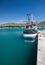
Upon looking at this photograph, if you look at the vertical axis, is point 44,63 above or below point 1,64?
above

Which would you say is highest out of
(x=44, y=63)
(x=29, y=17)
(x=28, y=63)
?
(x=29, y=17)

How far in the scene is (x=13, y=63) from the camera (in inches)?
394

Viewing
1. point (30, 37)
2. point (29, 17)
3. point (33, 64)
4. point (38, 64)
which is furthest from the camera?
point (29, 17)

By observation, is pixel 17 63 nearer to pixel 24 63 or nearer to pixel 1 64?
pixel 24 63

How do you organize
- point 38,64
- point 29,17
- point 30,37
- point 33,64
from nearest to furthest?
point 38,64 → point 33,64 → point 30,37 → point 29,17

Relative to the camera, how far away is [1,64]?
382 inches

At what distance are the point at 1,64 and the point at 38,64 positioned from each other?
12.0 ft

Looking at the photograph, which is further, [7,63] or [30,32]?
[30,32]

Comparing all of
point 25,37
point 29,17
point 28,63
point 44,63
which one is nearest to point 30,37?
point 25,37

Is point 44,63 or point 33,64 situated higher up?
point 44,63

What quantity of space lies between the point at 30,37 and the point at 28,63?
1645 cm

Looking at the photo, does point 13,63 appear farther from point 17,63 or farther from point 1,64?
point 1,64

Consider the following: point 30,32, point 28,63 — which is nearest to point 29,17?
point 30,32

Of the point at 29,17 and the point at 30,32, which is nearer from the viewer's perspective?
the point at 30,32
